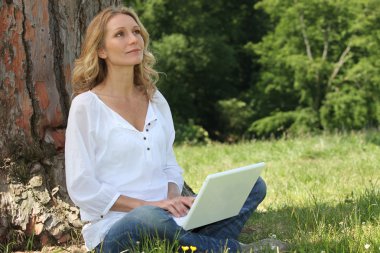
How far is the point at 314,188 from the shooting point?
546 cm

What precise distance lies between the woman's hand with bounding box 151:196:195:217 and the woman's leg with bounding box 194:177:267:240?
254mm

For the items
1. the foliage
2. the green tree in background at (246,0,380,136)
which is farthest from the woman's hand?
the foliage

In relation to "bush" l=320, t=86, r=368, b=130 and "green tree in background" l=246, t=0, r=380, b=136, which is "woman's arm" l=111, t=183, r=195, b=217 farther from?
"bush" l=320, t=86, r=368, b=130

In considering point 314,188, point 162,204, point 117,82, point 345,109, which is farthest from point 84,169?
point 345,109

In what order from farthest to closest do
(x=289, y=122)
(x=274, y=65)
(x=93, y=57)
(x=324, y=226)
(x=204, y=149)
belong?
(x=274, y=65), (x=289, y=122), (x=204, y=149), (x=324, y=226), (x=93, y=57)

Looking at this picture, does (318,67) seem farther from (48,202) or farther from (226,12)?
(48,202)

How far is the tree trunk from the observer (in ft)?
12.4

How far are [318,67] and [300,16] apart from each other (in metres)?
2.64

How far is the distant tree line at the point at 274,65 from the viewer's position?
966 inches

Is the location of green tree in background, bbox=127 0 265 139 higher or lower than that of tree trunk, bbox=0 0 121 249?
lower

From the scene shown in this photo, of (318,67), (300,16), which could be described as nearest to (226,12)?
(300,16)

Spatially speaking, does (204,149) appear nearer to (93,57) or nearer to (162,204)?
(93,57)

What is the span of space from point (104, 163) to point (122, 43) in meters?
0.63

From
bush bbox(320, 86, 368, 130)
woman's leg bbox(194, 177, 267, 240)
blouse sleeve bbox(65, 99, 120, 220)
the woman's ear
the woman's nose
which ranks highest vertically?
the woman's nose
